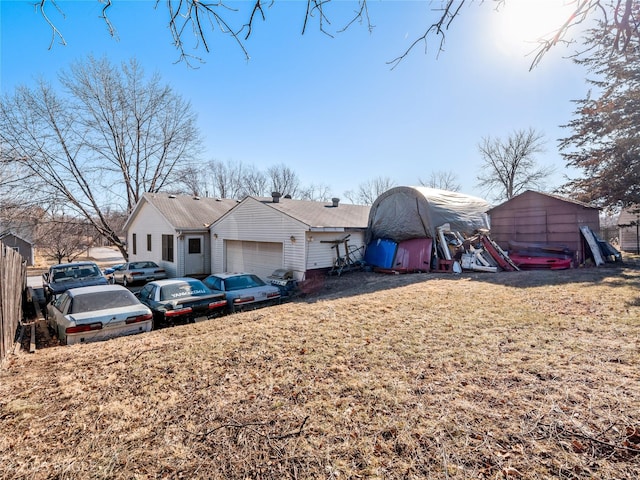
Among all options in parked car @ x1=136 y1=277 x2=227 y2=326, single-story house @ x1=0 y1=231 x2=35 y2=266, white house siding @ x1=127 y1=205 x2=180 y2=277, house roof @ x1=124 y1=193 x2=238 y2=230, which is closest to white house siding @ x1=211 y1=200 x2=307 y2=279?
house roof @ x1=124 y1=193 x2=238 y2=230

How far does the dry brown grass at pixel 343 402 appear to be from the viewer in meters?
2.38

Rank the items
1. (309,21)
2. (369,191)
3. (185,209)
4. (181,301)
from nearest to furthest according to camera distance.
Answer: (309,21)
(181,301)
(185,209)
(369,191)

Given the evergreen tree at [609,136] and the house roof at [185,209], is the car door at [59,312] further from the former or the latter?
the evergreen tree at [609,136]

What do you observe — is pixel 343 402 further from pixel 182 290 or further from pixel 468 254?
pixel 468 254

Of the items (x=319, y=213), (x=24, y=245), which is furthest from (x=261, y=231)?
(x=24, y=245)

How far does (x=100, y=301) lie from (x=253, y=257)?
341 inches

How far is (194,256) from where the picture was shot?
683 inches

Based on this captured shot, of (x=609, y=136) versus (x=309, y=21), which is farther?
(x=609, y=136)

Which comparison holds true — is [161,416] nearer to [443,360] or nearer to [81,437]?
[81,437]

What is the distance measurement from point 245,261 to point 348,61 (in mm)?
12926

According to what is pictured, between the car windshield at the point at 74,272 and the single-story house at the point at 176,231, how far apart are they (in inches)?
193

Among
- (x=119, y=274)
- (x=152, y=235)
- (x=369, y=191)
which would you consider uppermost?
(x=369, y=191)

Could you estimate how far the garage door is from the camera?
46.9ft

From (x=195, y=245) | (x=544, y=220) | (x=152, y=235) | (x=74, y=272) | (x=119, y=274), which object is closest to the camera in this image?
(x=74, y=272)
